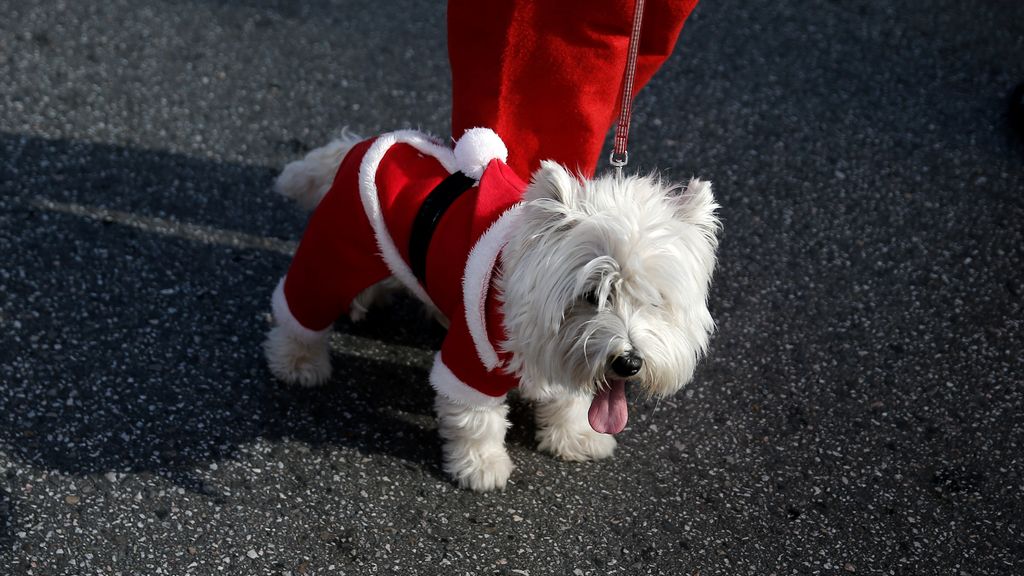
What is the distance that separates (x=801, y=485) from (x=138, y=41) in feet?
13.5

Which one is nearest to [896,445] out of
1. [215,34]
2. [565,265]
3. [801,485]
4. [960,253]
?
[801,485]

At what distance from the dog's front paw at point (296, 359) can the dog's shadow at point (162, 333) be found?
0.18 feet

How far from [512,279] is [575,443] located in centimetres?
90

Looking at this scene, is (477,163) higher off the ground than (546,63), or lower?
lower

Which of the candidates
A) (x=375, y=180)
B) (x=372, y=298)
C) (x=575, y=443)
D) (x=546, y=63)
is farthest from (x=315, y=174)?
(x=575, y=443)

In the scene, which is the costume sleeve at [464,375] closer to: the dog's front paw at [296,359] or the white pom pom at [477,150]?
the white pom pom at [477,150]

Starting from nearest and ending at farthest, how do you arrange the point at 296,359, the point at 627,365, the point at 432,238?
the point at 627,365, the point at 432,238, the point at 296,359

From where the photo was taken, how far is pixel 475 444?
3.14 metres

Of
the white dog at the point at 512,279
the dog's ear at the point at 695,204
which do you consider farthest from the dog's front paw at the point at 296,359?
the dog's ear at the point at 695,204

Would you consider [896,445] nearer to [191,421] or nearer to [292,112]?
[191,421]

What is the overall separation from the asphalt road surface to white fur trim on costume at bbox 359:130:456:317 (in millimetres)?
660

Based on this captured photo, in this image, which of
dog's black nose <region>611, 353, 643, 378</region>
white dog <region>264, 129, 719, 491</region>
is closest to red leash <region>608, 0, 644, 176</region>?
white dog <region>264, 129, 719, 491</region>

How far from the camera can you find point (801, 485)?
3285 millimetres

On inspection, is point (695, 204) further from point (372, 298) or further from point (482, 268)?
point (372, 298)
